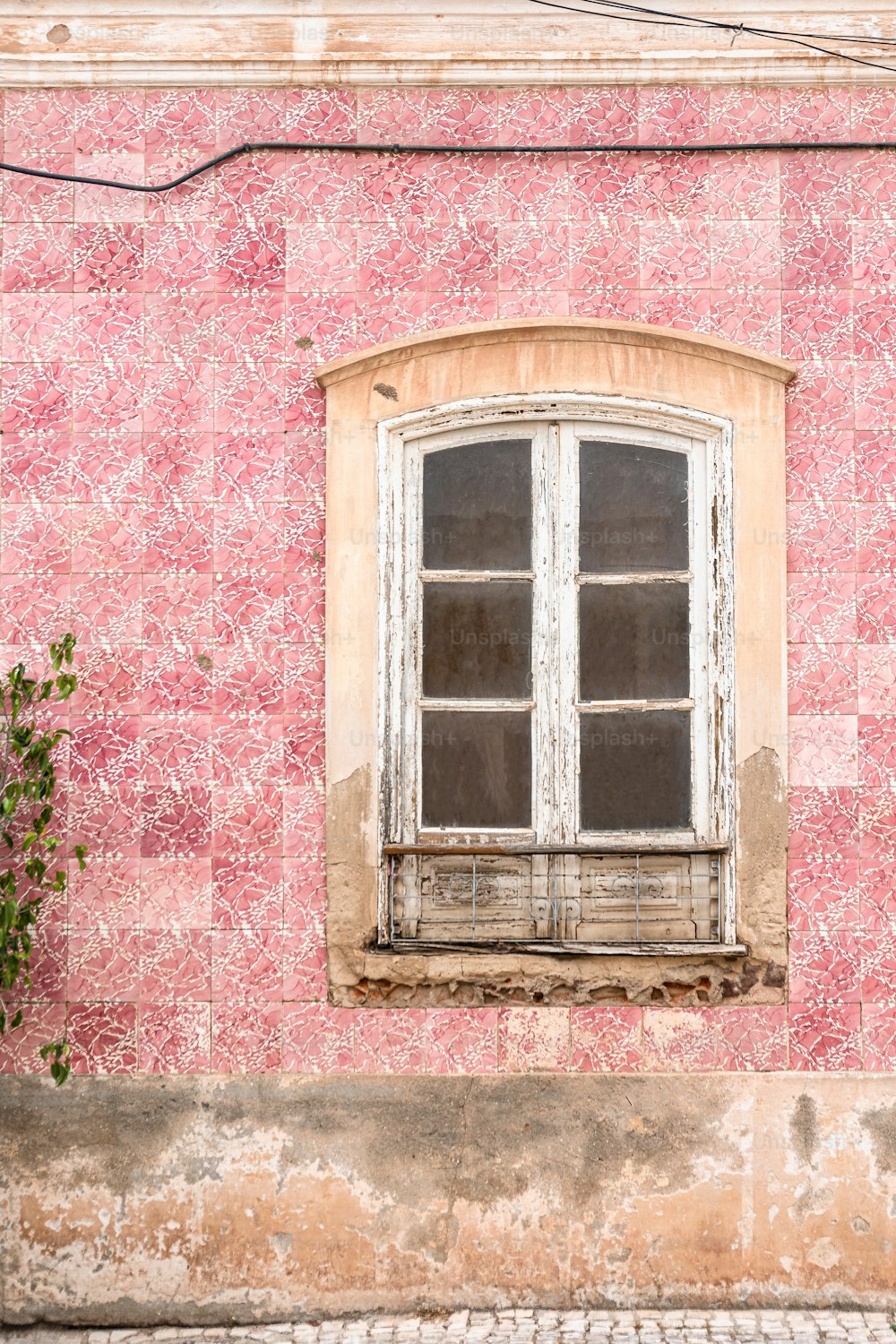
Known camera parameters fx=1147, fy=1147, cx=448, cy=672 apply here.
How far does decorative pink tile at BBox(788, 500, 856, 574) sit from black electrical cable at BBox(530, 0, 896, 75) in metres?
1.54

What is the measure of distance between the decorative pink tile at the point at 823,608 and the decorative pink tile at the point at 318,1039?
204 cm

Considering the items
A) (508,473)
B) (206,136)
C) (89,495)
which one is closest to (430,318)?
(508,473)

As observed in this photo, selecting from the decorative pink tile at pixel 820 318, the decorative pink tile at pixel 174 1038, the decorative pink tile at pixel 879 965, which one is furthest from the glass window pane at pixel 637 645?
the decorative pink tile at pixel 174 1038

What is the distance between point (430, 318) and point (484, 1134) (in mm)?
2797

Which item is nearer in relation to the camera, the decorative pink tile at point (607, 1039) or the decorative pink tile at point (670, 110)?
the decorative pink tile at point (607, 1039)

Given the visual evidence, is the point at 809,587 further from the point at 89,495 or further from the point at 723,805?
the point at 89,495

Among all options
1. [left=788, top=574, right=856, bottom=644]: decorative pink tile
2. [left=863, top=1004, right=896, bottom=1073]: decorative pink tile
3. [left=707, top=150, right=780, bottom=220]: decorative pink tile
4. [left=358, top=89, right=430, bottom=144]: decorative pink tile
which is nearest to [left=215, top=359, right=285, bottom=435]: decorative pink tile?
[left=358, top=89, right=430, bottom=144]: decorative pink tile

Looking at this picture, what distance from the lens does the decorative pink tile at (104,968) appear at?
3941 mm

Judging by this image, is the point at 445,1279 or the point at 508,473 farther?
the point at 508,473

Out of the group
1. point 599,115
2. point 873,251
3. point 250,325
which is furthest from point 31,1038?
point 873,251

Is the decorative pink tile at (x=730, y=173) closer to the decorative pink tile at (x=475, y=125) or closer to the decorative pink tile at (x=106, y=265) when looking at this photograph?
the decorative pink tile at (x=475, y=125)

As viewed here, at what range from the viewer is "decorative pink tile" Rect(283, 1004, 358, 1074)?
3.90 m

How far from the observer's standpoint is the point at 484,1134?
3.85 meters

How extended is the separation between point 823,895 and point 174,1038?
2.28 metres
